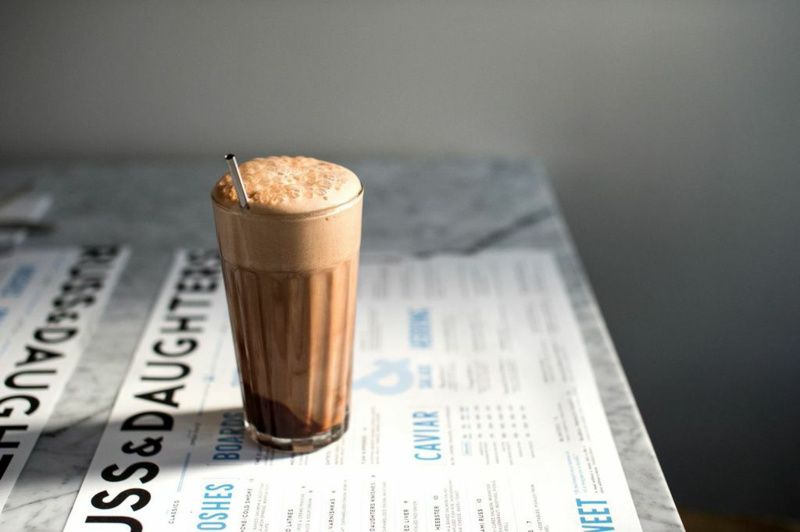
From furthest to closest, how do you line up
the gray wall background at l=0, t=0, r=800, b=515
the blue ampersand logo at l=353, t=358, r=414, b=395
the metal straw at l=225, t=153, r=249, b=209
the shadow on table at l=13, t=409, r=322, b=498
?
the gray wall background at l=0, t=0, r=800, b=515
the blue ampersand logo at l=353, t=358, r=414, b=395
the shadow on table at l=13, t=409, r=322, b=498
the metal straw at l=225, t=153, r=249, b=209

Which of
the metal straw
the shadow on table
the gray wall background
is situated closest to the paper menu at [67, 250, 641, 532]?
the shadow on table

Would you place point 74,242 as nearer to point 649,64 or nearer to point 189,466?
point 189,466

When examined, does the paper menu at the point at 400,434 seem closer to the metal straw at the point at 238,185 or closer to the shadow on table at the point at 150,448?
the shadow on table at the point at 150,448

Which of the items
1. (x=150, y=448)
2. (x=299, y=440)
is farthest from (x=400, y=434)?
(x=150, y=448)

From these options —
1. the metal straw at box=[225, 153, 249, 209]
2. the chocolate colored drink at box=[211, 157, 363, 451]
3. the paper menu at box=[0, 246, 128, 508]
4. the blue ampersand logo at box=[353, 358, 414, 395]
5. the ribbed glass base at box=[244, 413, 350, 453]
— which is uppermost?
the metal straw at box=[225, 153, 249, 209]

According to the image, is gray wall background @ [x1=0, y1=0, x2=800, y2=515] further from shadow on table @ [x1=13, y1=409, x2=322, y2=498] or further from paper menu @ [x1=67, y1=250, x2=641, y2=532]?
shadow on table @ [x1=13, y1=409, x2=322, y2=498]

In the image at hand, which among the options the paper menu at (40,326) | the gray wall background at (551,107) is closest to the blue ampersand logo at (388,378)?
the paper menu at (40,326)

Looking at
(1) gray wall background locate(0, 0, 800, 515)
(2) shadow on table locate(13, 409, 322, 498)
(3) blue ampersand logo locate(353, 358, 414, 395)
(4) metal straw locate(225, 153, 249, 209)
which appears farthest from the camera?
(1) gray wall background locate(0, 0, 800, 515)

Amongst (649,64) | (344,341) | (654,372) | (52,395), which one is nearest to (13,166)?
(52,395)
